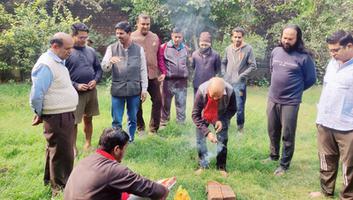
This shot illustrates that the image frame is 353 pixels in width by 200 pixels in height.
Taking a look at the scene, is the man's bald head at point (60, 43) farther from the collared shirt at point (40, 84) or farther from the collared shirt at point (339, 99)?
the collared shirt at point (339, 99)

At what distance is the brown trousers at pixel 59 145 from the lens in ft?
13.8

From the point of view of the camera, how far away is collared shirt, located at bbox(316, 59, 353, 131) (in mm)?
4224

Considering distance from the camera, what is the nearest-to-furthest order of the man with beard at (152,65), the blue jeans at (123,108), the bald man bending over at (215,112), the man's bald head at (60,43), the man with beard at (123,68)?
1. the man's bald head at (60,43)
2. the bald man bending over at (215,112)
3. the man with beard at (123,68)
4. the blue jeans at (123,108)
5. the man with beard at (152,65)

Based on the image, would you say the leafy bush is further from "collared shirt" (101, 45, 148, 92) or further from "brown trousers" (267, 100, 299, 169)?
"brown trousers" (267, 100, 299, 169)

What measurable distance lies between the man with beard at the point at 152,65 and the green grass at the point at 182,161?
352 millimetres

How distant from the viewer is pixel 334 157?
4.55 meters

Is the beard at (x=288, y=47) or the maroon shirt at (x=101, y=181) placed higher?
the beard at (x=288, y=47)

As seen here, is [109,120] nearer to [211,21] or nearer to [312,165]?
[312,165]

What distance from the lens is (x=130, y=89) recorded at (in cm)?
588

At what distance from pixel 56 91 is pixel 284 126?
305cm

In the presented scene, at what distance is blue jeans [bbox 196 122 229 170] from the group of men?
0.05 ft

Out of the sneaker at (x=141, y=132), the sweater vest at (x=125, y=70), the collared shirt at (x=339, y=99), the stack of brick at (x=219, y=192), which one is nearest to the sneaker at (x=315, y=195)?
the collared shirt at (x=339, y=99)

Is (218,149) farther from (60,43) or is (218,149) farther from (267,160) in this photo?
(60,43)

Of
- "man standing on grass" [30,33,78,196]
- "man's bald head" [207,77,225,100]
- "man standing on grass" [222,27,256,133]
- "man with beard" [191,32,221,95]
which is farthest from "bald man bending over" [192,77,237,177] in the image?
"man standing on grass" [222,27,256,133]
